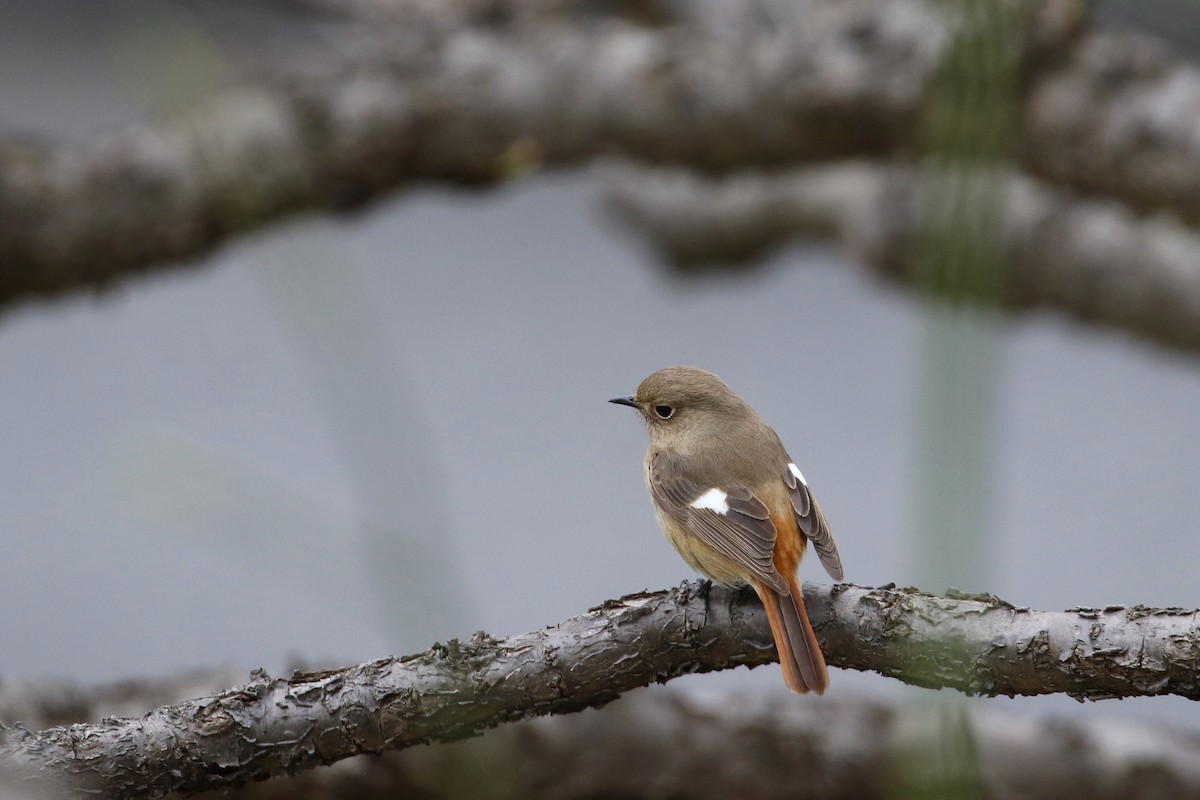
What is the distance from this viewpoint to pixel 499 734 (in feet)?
6.47

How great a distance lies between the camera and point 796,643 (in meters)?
1.52

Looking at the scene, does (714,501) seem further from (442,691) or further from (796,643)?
(442,691)

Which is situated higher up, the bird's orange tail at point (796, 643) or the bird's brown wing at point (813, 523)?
the bird's brown wing at point (813, 523)

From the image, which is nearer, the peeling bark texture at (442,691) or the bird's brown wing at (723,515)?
the peeling bark texture at (442,691)

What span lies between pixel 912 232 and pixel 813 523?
1.91 m

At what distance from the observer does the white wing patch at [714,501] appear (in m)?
2.04

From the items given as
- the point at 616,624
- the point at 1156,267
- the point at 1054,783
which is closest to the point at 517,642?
the point at 616,624

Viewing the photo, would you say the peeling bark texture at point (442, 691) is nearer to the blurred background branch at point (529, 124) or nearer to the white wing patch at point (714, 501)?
the white wing patch at point (714, 501)

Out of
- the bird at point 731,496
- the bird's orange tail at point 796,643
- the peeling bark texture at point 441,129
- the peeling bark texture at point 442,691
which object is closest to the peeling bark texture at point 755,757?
the bird at point 731,496

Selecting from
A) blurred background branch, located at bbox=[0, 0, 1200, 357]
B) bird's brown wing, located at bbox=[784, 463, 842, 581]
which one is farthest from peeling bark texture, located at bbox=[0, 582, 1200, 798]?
blurred background branch, located at bbox=[0, 0, 1200, 357]

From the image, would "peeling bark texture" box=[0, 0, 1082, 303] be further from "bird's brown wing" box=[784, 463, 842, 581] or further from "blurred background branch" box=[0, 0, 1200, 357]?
"bird's brown wing" box=[784, 463, 842, 581]

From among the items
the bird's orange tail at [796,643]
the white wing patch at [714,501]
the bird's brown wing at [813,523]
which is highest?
the white wing patch at [714,501]

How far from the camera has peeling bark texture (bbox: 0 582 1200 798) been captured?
1275 millimetres

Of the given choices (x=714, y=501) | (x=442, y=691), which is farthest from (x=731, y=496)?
(x=442, y=691)
